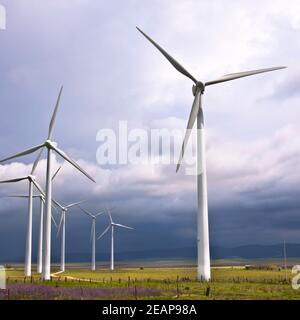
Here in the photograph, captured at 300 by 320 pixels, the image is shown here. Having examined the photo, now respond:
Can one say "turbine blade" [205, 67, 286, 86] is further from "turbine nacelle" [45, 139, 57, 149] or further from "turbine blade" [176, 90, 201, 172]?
"turbine nacelle" [45, 139, 57, 149]

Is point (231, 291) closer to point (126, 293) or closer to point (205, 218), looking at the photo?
point (126, 293)

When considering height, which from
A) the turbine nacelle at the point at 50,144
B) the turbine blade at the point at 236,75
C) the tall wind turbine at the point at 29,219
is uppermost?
the turbine blade at the point at 236,75

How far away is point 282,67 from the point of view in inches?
2368

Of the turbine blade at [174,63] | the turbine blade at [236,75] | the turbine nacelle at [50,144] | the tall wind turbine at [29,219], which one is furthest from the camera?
the tall wind turbine at [29,219]

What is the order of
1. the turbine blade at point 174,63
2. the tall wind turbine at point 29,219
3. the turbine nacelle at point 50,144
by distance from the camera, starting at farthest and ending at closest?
the tall wind turbine at point 29,219, the turbine nacelle at point 50,144, the turbine blade at point 174,63

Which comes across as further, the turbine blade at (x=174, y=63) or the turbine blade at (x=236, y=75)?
the turbine blade at (x=236, y=75)

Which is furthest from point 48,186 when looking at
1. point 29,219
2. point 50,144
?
point 29,219

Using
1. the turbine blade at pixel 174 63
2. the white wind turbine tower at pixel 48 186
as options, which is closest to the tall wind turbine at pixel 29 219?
the white wind turbine tower at pixel 48 186

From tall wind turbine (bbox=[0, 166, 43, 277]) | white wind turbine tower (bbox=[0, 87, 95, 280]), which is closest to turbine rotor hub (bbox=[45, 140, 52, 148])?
white wind turbine tower (bbox=[0, 87, 95, 280])

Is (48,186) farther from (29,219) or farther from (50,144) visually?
(29,219)

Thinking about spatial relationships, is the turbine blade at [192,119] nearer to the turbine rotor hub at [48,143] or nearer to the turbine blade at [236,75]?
the turbine blade at [236,75]
